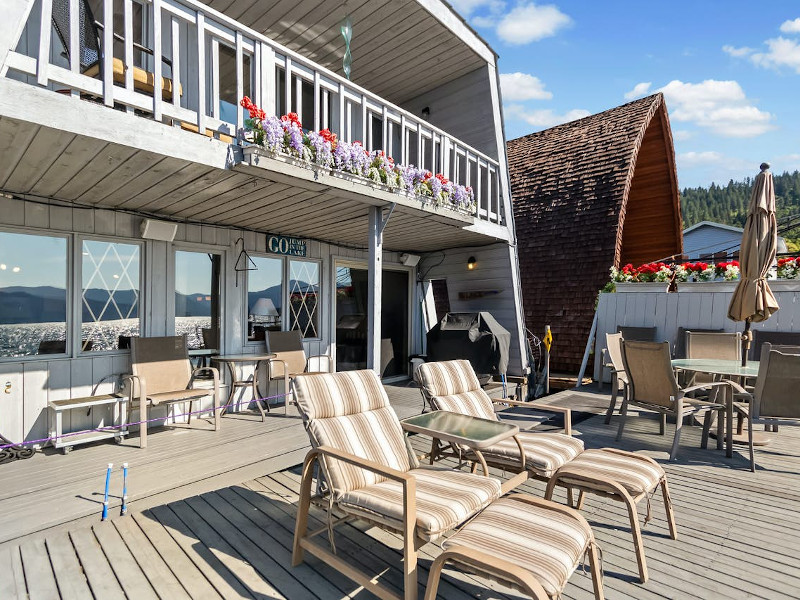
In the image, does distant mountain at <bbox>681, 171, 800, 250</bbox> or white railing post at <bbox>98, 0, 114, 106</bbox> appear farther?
distant mountain at <bbox>681, 171, 800, 250</bbox>

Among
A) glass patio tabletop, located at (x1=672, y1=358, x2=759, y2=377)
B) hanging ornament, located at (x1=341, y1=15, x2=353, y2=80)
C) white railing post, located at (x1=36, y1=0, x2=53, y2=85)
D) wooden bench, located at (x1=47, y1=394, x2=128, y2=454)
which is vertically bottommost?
wooden bench, located at (x1=47, y1=394, x2=128, y2=454)

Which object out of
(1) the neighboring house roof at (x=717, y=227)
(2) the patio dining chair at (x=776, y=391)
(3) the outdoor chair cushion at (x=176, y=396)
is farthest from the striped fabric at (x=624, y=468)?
(1) the neighboring house roof at (x=717, y=227)

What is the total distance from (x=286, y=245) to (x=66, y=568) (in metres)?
4.67

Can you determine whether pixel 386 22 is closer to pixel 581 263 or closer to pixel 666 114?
pixel 581 263

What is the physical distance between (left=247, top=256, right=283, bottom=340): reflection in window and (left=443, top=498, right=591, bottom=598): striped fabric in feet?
15.5

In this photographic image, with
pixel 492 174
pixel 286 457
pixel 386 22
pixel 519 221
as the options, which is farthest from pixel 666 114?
pixel 286 457

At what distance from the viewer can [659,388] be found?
14.1 feet

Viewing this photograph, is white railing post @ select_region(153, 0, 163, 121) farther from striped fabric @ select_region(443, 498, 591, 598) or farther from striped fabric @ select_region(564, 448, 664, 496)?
striped fabric @ select_region(564, 448, 664, 496)

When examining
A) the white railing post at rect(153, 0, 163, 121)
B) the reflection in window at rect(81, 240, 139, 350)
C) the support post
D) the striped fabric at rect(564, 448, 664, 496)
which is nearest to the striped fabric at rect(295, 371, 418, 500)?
the striped fabric at rect(564, 448, 664, 496)

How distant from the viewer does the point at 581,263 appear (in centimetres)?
1042

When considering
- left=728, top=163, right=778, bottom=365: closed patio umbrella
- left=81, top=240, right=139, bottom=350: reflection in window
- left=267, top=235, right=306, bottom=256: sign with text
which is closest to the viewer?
left=728, top=163, right=778, bottom=365: closed patio umbrella

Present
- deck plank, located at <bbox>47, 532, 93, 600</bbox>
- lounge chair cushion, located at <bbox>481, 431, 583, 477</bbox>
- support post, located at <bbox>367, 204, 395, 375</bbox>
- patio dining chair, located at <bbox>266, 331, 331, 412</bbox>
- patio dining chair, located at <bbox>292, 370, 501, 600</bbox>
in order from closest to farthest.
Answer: patio dining chair, located at <bbox>292, 370, 501, 600</bbox> → deck plank, located at <bbox>47, 532, 93, 600</bbox> → lounge chair cushion, located at <bbox>481, 431, 583, 477</bbox> → support post, located at <bbox>367, 204, 395, 375</bbox> → patio dining chair, located at <bbox>266, 331, 331, 412</bbox>

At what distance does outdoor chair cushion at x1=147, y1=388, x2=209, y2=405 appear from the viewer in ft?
14.5

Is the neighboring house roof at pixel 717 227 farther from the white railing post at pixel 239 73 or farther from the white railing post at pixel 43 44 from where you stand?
the white railing post at pixel 43 44
